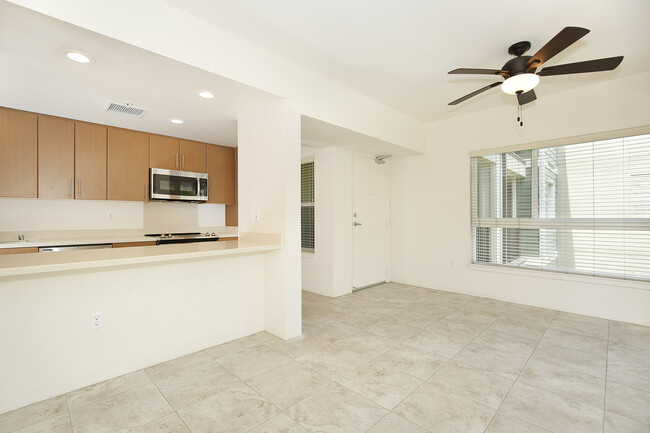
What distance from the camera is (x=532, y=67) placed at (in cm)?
238

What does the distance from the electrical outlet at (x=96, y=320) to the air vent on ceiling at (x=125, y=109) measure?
2.00m

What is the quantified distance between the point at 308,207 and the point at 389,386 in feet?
9.92

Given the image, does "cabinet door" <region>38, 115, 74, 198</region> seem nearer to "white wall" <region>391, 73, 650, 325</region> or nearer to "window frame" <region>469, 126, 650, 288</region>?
"white wall" <region>391, 73, 650, 325</region>

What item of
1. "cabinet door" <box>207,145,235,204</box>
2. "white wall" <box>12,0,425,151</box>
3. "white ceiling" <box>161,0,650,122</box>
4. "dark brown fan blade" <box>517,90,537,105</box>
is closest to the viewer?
"white wall" <box>12,0,425,151</box>

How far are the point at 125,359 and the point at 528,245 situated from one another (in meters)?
4.42

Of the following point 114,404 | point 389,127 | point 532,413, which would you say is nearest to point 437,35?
point 389,127

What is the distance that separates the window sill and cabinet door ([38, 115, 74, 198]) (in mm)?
5281

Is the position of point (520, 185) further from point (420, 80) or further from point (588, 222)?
point (420, 80)

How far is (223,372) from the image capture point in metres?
2.23

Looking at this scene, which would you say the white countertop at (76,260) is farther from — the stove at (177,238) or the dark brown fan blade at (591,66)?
the dark brown fan blade at (591,66)

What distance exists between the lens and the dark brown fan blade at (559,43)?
71.3 inches

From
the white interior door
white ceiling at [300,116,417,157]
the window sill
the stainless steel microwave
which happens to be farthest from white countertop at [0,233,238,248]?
the window sill

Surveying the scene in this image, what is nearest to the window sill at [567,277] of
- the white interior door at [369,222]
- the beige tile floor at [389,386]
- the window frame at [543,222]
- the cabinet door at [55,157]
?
the window frame at [543,222]

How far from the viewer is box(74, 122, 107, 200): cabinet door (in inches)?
144
